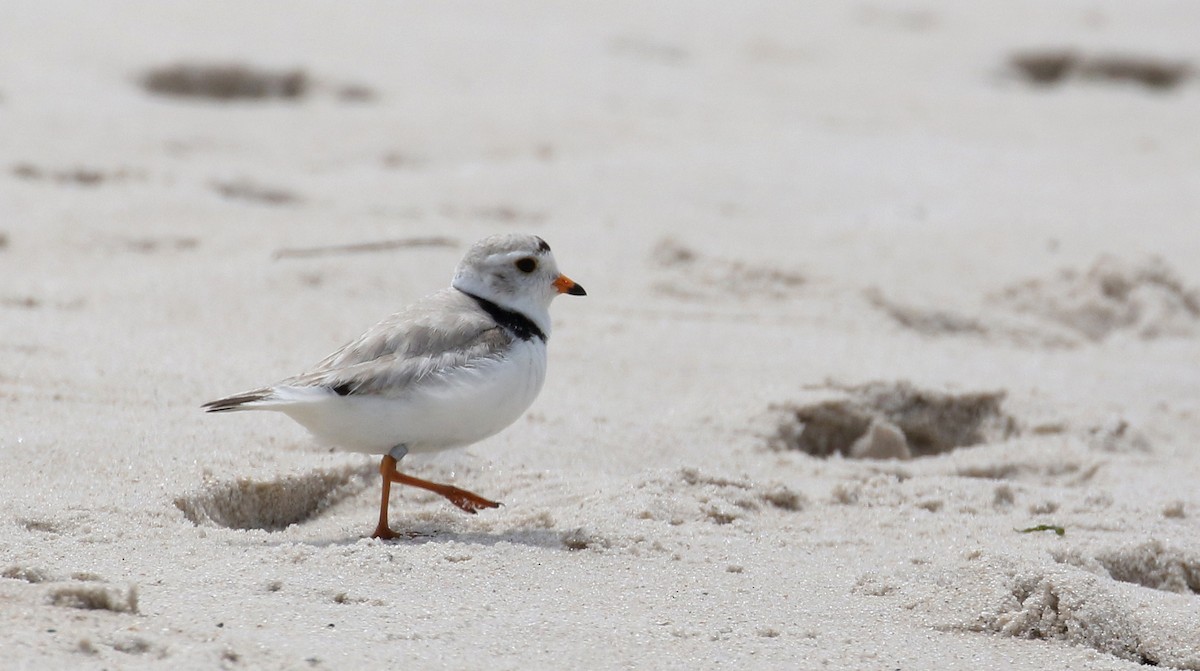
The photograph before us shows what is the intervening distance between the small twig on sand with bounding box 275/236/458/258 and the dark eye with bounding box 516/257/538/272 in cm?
187

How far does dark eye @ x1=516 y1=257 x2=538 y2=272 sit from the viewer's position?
3889mm

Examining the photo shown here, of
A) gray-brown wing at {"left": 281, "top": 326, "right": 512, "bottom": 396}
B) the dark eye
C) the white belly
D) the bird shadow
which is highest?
→ the dark eye

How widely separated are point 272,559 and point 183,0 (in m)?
6.84

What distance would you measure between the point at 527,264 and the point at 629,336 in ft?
4.21

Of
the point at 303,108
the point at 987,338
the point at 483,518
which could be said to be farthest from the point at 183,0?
the point at 483,518

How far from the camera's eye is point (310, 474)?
12.1ft

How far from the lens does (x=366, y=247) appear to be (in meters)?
Result: 5.64

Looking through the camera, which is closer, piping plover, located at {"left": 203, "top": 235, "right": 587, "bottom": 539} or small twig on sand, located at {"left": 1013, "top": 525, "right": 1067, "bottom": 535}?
piping plover, located at {"left": 203, "top": 235, "right": 587, "bottom": 539}

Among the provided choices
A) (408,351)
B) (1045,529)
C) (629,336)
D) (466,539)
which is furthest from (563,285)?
(1045,529)

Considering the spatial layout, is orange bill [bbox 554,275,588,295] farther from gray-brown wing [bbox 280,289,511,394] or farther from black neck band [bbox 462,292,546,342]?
gray-brown wing [bbox 280,289,511,394]

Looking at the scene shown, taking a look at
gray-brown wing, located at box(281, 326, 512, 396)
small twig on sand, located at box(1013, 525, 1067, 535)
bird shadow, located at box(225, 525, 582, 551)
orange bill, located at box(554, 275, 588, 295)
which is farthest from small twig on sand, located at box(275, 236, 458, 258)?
small twig on sand, located at box(1013, 525, 1067, 535)

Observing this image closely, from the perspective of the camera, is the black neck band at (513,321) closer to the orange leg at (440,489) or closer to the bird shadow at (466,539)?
the orange leg at (440,489)

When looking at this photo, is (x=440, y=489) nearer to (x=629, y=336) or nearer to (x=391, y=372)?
(x=391, y=372)

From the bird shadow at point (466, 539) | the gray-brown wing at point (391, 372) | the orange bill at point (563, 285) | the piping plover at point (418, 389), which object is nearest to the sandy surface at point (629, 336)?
the bird shadow at point (466, 539)
